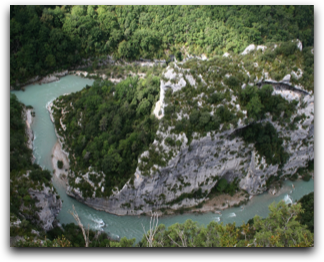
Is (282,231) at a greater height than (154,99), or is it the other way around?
(154,99)

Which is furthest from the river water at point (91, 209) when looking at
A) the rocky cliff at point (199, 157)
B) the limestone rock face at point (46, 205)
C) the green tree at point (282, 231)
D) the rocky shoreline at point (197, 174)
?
the green tree at point (282, 231)

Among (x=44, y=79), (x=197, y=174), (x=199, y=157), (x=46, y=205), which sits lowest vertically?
(x=46, y=205)

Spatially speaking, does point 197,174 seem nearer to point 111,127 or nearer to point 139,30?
point 111,127

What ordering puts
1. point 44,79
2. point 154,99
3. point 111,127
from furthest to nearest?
1. point 44,79
2. point 111,127
3. point 154,99

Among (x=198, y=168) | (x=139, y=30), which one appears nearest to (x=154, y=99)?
(x=198, y=168)

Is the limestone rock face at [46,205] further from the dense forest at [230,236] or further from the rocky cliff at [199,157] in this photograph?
the rocky cliff at [199,157]

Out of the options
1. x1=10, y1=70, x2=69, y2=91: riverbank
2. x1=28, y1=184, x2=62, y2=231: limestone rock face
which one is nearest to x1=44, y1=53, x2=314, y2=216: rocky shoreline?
x1=28, y1=184, x2=62, y2=231: limestone rock face
